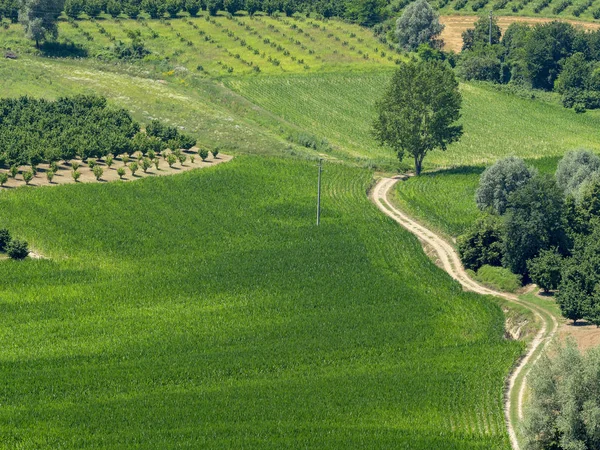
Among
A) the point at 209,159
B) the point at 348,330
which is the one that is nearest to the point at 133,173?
the point at 209,159

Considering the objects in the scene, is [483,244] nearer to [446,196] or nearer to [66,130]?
[446,196]

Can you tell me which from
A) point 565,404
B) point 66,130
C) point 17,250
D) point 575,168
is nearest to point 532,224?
point 575,168

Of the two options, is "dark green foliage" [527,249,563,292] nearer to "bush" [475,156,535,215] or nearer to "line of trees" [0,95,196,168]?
"bush" [475,156,535,215]

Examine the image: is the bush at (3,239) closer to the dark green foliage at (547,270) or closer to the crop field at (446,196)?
the crop field at (446,196)

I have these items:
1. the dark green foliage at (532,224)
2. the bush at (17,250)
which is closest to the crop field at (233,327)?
the bush at (17,250)

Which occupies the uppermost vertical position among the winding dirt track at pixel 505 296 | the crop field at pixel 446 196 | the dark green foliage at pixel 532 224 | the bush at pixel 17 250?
the dark green foliage at pixel 532 224
